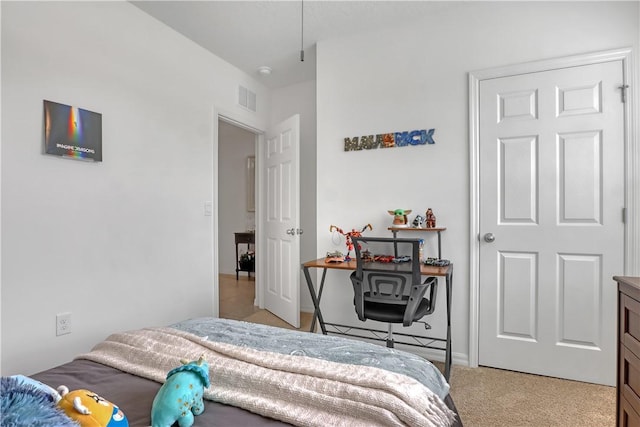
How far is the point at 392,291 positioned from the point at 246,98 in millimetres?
2602

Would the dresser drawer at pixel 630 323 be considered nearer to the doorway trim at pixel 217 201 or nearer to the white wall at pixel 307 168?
the white wall at pixel 307 168

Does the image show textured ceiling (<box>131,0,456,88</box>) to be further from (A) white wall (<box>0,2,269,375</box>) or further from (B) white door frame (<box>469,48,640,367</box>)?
(B) white door frame (<box>469,48,640,367</box>)

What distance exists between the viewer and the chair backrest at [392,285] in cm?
196

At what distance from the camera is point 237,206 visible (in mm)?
5668

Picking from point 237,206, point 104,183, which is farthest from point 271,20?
point 237,206

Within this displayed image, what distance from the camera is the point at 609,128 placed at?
2.09 metres

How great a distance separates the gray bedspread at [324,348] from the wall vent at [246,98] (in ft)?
8.54

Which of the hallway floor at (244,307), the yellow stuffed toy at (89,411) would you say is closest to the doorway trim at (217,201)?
the hallway floor at (244,307)

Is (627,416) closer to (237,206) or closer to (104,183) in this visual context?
(104,183)

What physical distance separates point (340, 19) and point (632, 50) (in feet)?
6.35

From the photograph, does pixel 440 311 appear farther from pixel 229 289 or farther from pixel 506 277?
pixel 229 289

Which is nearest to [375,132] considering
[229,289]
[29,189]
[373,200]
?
[373,200]

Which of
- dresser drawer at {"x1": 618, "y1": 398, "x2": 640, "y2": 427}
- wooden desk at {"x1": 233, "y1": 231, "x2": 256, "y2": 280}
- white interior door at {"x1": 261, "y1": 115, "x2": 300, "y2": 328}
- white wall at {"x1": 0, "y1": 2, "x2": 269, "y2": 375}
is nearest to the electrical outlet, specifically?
white wall at {"x1": 0, "y1": 2, "x2": 269, "y2": 375}

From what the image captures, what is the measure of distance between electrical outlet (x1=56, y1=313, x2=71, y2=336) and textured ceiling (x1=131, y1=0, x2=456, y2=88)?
7.18 feet
